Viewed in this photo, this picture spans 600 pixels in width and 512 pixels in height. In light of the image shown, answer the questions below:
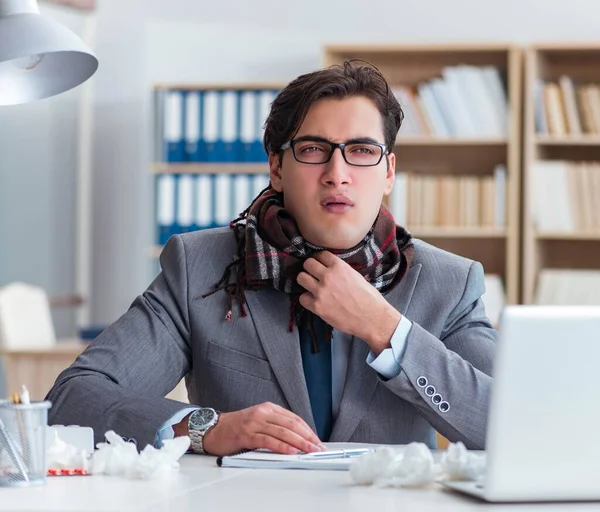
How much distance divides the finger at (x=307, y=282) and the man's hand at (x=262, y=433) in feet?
1.16

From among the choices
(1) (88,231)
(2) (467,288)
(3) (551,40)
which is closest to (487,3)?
(3) (551,40)

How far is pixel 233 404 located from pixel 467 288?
50 cm

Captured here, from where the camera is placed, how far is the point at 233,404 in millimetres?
1884

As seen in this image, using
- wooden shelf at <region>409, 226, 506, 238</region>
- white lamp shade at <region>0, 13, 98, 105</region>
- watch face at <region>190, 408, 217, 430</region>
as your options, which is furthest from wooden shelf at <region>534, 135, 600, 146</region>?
watch face at <region>190, 408, 217, 430</region>

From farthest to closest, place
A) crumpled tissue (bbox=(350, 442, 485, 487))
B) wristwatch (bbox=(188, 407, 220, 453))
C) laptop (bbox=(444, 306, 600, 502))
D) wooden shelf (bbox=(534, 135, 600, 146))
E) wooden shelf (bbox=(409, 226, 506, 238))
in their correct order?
1. wooden shelf (bbox=(409, 226, 506, 238))
2. wooden shelf (bbox=(534, 135, 600, 146))
3. wristwatch (bbox=(188, 407, 220, 453))
4. crumpled tissue (bbox=(350, 442, 485, 487))
5. laptop (bbox=(444, 306, 600, 502))

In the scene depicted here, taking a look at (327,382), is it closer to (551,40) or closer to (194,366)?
(194,366)

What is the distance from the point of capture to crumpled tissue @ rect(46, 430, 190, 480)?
4.15 ft

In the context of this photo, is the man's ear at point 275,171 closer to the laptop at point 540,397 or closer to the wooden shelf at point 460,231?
the laptop at point 540,397

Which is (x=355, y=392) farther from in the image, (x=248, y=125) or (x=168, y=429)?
(x=248, y=125)

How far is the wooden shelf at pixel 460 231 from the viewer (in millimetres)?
4699

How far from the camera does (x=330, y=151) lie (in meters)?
1.90

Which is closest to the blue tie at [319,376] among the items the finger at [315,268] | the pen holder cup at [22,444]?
the finger at [315,268]

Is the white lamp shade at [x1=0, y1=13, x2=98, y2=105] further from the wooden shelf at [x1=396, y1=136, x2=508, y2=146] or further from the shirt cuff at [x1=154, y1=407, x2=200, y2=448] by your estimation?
the wooden shelf at [x1=396, y1=136, x2=508, y2=146]

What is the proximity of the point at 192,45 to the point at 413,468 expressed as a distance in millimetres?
→ 4408
